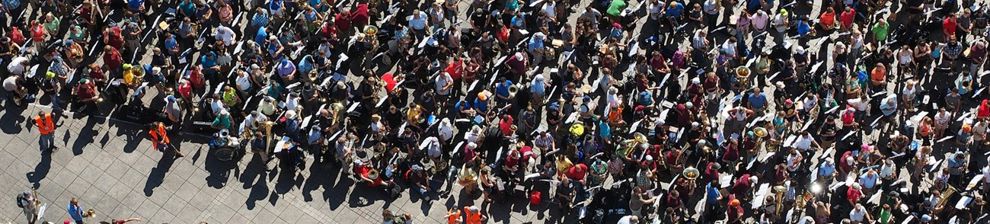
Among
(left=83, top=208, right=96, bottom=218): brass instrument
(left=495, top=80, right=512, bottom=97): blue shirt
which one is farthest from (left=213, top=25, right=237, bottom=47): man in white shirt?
(left=495, top=80, right=512, bottom=97): blue shirt

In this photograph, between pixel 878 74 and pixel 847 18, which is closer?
pixel 878 74

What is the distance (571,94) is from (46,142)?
1518cm

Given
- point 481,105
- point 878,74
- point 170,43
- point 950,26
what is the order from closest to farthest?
point 481,105 → point 878,74 → point 170,43 → point 950,26

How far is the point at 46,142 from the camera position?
5962 centimetres

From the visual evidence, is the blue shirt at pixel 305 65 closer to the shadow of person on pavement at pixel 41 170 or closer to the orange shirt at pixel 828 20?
the shadow of person on pavement at pixel 41 170

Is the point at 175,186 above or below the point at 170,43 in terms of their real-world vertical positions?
below

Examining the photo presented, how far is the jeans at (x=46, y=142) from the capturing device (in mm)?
59531

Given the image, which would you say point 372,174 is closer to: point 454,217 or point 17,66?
point 454,217

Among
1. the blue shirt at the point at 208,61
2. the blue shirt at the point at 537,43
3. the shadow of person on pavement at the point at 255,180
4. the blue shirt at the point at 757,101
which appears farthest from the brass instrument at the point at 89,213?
the blue shirt at the point at 757,101

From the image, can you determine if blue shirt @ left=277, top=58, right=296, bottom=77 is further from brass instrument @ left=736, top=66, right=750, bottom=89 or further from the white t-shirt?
brass instrument @ left=736, top=66, right=750, bottom=89

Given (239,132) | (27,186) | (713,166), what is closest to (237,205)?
(239,132)

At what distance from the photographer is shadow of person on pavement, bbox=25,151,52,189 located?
193ft

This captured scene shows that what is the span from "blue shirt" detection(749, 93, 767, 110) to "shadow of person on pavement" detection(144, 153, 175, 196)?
1664 cm

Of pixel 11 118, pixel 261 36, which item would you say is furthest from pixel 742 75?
pixel 11 118
